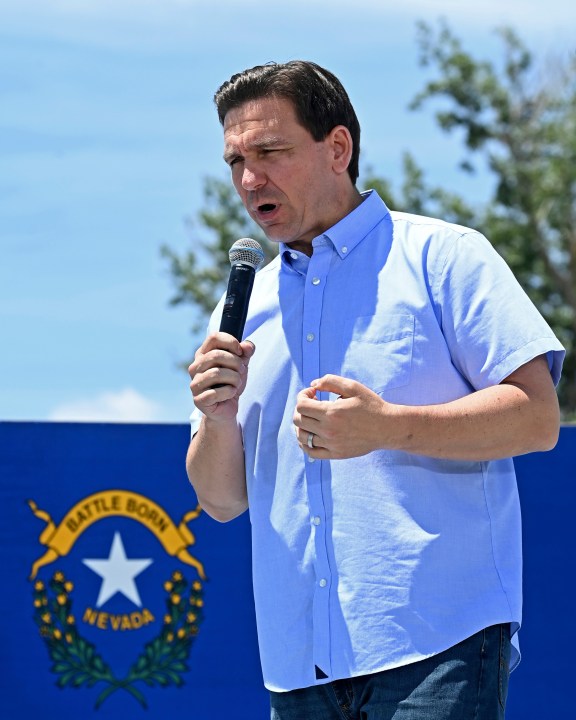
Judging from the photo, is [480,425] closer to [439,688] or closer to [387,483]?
[387,483]

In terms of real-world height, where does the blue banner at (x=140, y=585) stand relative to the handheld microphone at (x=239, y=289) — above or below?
below

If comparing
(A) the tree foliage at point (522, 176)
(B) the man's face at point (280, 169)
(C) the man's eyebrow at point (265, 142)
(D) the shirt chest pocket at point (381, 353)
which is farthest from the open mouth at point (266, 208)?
(A) the tree foliage at point (522, 176)

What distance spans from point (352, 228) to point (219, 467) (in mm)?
507

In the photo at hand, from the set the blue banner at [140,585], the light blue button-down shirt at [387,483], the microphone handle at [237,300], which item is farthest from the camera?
the blue banner at [140,585]

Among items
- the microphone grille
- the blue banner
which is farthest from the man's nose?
the blue banner

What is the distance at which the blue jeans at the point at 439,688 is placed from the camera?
179 centimetres

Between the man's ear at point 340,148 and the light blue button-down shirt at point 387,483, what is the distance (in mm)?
139

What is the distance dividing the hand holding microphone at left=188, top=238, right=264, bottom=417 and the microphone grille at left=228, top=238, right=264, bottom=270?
0.04 metres

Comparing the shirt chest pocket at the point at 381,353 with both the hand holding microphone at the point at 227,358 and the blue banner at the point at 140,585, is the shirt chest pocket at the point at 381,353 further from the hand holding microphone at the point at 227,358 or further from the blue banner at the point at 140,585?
the blue banner at the point at 140,585

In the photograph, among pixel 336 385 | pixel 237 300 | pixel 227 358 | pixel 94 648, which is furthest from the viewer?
pixel 94 648

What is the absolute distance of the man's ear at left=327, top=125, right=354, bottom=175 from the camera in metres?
2.20

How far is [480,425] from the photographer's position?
185 centimetres

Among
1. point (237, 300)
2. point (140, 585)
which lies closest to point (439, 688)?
point (237, 300)

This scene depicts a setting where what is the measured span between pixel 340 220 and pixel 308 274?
12cm
